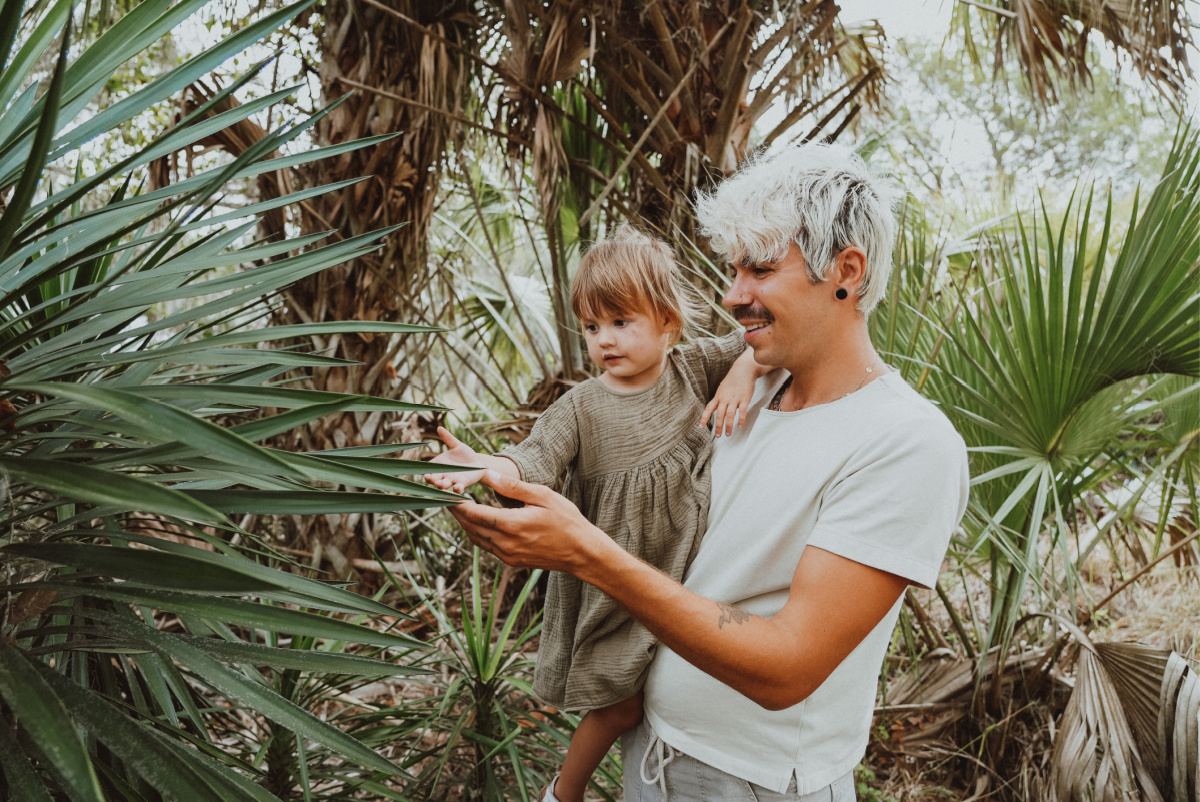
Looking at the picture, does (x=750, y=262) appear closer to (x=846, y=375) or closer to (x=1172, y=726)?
(x=846, y=375)

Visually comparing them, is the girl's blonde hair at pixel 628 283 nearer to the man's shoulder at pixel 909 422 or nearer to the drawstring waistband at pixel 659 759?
the man's shoulder at pixel 909 422

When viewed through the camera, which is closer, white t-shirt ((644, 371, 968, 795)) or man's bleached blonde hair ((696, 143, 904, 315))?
white t-shirt ((644, 371, 968, 795))

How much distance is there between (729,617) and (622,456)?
532mm

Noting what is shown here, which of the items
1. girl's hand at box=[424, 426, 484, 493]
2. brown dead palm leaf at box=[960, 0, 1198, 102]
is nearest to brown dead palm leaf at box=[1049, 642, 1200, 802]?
girl's hand at box=[424, 426, 484, 493]

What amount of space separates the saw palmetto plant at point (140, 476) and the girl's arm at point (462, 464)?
0.29 ft

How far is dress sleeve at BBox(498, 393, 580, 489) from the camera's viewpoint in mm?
1383

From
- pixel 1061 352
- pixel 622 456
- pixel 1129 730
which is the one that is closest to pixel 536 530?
pixel 622 456

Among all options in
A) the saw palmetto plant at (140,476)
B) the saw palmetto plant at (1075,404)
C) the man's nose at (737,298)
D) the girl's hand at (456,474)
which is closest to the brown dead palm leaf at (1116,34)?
the saw palmetto plant at (1075,404)

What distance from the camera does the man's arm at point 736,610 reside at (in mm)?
992

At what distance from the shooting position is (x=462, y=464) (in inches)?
47.8

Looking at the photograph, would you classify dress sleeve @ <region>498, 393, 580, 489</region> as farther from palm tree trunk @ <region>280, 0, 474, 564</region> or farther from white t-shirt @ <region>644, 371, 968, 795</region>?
palm tree trunk @ <region>280, 0, 474, 564</region>

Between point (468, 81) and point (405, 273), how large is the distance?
871mm

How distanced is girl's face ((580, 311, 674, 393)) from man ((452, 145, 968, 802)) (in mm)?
266

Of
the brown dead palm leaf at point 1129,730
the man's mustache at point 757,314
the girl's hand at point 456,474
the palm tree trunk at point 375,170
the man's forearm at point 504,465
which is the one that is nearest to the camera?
the girl's hand at point 456,474
